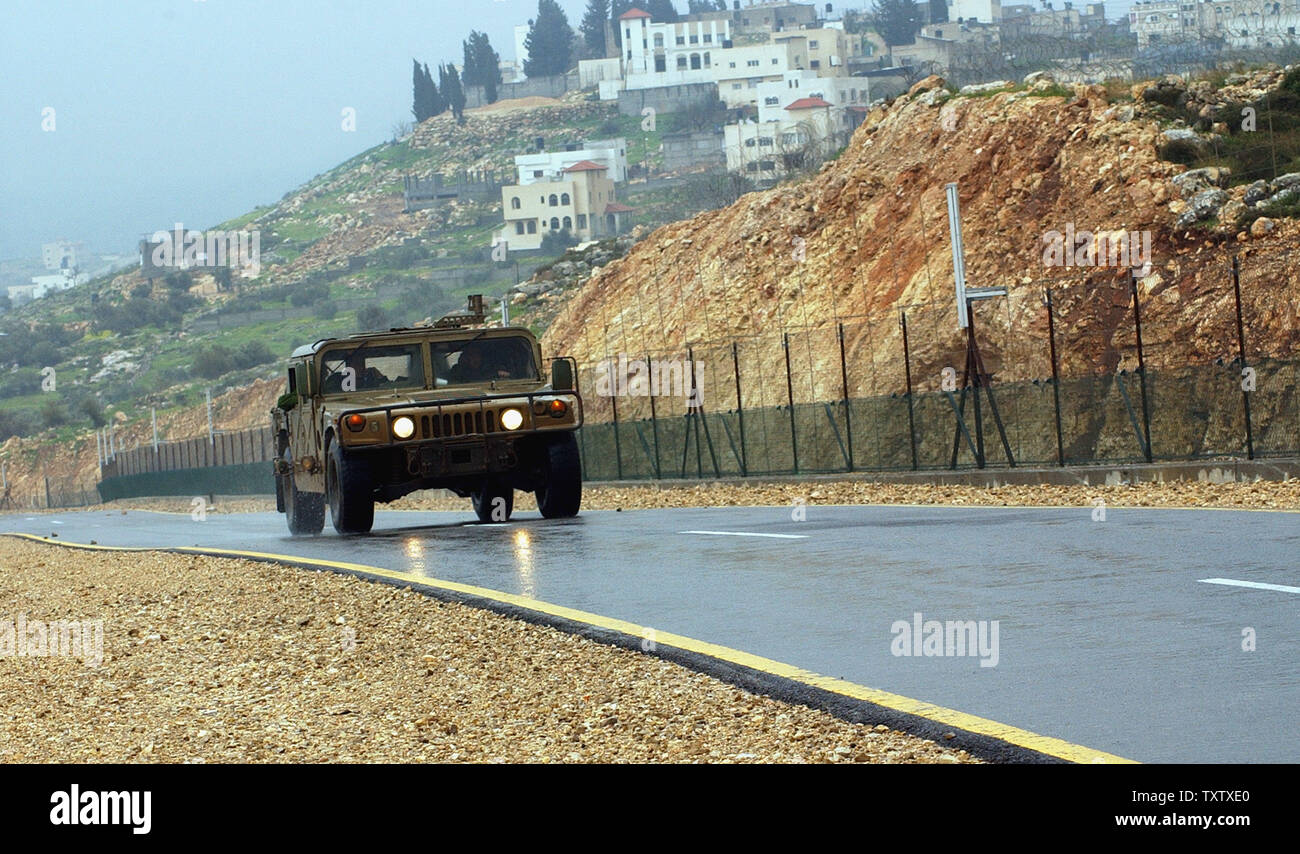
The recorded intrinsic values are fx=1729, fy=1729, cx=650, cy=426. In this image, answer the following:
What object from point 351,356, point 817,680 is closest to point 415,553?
point 351,356

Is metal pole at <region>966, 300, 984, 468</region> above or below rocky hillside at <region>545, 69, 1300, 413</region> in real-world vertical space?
below

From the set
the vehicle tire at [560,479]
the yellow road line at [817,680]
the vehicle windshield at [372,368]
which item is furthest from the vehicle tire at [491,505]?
the yellow road line at [817,680]

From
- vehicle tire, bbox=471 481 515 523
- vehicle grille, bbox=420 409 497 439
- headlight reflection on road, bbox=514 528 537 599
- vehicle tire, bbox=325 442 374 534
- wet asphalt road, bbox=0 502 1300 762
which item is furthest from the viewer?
vehicle tire, bbox=471 481 515 523

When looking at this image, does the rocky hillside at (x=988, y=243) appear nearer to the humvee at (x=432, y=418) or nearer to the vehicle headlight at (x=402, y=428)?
the humvee at (x=432, y=418)

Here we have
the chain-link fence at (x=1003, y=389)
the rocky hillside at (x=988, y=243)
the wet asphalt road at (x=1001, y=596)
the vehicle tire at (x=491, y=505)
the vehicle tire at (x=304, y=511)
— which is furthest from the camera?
the rocky hillside at (x=988, y=243)

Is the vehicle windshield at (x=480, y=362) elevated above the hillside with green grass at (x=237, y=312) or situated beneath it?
situated beneath

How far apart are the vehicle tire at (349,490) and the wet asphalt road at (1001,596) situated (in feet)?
1.78

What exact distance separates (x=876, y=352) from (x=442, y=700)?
3441 cm

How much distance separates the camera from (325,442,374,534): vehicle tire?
807 inches

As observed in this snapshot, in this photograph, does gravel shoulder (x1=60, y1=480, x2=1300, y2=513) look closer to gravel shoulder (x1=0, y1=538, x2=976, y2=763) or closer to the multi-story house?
gravel shoulder (x1=0, y1=538, x2=976, y2=763)

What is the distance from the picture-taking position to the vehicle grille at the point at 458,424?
2034 cm

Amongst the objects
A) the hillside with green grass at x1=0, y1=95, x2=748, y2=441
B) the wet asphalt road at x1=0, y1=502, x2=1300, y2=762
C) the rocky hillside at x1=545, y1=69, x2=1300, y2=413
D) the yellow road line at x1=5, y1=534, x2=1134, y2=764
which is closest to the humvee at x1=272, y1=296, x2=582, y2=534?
the wet asphalt road at x1=0, y1=502, x2=1300, y2=762

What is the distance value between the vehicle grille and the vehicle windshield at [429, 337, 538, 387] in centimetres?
161
